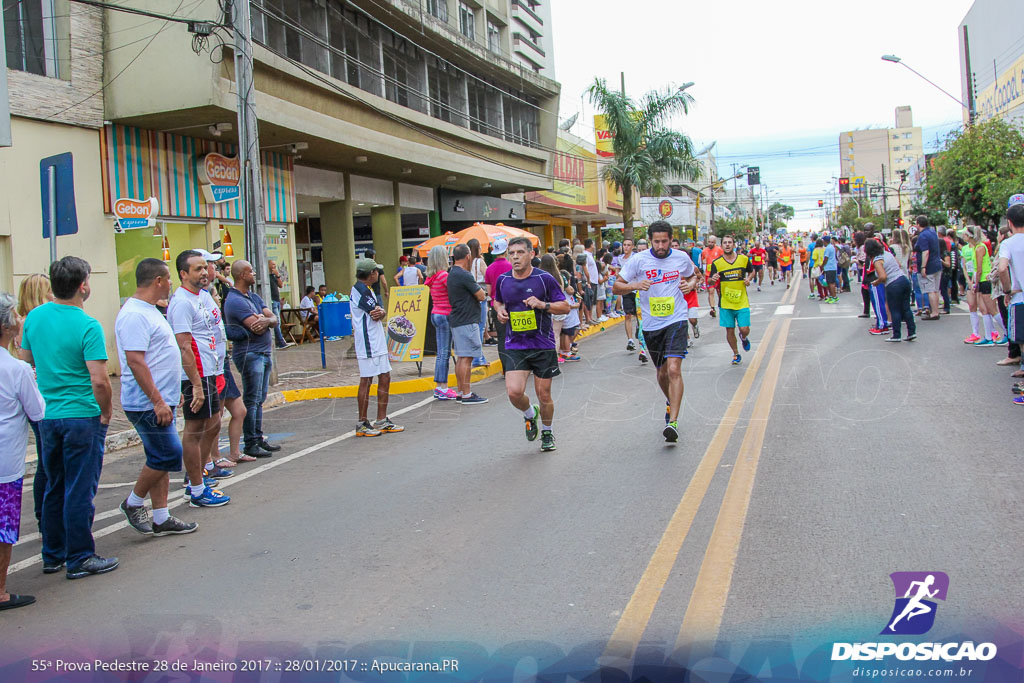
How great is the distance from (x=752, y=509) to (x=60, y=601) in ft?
13.4

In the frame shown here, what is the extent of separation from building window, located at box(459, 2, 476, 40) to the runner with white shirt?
28558 mm

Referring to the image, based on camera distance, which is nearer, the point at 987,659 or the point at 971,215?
the point at 987,659

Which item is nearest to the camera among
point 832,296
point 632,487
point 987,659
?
point 987,659

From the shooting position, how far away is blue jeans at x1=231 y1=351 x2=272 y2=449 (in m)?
8.35

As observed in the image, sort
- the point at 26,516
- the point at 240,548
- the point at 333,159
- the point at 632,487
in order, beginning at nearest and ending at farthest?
the point at 240,548, the point at 632,487, the point at 26,516, the point at 333,159

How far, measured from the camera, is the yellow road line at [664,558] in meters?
3.80

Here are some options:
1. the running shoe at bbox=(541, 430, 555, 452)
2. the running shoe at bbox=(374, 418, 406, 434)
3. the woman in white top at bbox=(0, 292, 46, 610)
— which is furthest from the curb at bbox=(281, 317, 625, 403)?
the woman in white top at bbox=(0, 292, 46, 610)

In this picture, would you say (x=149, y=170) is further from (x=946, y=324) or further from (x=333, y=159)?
(x=946, y=324)

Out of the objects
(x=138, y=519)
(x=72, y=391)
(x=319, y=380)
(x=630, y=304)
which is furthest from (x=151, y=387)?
(x=630, y=304)

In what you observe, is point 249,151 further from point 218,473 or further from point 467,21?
point 467,21

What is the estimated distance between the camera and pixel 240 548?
5488mm

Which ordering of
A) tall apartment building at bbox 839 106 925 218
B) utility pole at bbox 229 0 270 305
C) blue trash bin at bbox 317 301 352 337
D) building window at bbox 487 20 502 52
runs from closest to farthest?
utility pole at bbox 229 0 270 305, blue trash bin at bbox 317 301 352 337, building window at bbox 487 20 502 52, tall apartment building at bbox 839 106 925 218

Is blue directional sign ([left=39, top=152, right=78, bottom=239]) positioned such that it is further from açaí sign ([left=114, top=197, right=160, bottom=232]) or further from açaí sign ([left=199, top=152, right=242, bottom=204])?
açaí sign ([left=199, top=152, right=242, bottom=204])

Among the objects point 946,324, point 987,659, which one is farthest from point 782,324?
point 987,659
